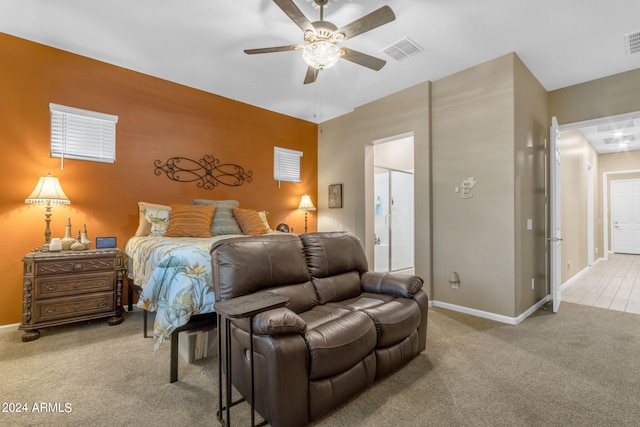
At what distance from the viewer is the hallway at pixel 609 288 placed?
3.87 metres

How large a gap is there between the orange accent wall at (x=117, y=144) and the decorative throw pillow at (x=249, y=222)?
72 centimetres

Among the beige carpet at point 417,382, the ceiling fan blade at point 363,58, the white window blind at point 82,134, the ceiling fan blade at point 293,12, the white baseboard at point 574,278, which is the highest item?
the ceiling fan blade at point 293,12

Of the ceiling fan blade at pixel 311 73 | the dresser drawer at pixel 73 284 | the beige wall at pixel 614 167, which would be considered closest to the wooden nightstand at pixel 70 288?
the dresser drawer at pixel 73 284

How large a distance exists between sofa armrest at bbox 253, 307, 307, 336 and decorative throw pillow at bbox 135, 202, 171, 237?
2.37m

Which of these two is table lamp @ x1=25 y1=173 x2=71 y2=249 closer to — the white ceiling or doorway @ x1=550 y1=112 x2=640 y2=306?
the white ceiling

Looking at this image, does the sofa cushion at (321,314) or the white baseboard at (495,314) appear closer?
the sofa cushion at (321,314)

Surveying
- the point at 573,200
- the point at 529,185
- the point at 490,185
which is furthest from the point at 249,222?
the point at 573,200

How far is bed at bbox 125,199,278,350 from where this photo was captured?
203cm

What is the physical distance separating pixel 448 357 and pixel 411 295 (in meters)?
0.61

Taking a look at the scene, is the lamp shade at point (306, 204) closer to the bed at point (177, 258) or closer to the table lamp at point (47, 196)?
the bed at point (177, 258)

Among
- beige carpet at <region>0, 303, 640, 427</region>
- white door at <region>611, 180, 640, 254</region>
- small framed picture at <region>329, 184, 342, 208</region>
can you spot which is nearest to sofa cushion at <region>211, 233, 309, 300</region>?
beige carpet at <region>0, 303, 640, 427</region>

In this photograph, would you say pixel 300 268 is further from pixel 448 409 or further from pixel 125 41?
pixel 125 41

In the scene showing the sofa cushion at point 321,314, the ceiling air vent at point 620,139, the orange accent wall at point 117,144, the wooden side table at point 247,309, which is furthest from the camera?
the ceiling air vent at point 620,139

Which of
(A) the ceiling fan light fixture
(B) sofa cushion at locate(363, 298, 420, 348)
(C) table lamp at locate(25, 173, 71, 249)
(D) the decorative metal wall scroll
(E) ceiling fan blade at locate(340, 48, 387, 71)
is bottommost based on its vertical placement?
(B) sofa cushion at locate(363, 298, 420, 348)
